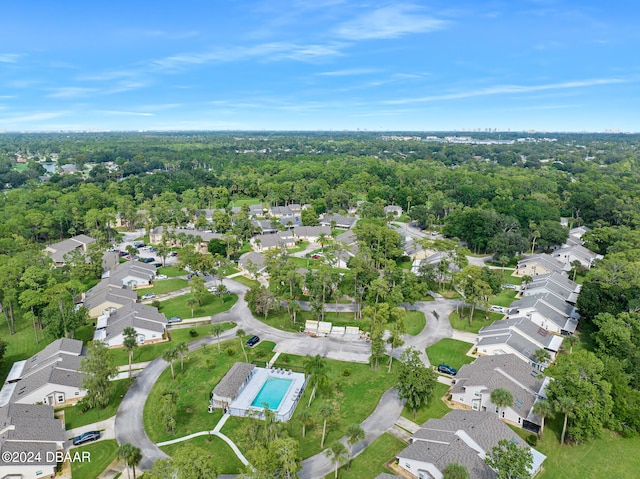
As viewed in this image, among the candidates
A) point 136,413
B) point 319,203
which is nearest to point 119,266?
point 136,413

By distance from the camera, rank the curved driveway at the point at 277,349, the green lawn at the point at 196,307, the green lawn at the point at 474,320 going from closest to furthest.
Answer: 1. the curved driveway at the point at 277,349
2. the green lawn at the point at 474,320
3. the green lawn at the point at 196,307

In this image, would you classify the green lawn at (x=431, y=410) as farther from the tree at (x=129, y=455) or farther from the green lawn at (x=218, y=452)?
the tree at (x=129, y=455)

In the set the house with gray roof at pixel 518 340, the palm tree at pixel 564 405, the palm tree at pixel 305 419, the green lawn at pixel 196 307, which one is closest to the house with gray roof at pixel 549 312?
the house with gray roof at pixel 518 340

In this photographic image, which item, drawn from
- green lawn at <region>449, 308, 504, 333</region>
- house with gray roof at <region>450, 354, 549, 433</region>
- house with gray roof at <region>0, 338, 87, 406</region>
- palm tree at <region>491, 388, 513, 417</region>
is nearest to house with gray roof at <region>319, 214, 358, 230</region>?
green lawn at <region>449, 308, 504, 333</region>

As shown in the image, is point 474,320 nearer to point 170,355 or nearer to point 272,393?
point 272,393

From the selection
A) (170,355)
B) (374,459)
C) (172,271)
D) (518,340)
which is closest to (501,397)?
(374,459)

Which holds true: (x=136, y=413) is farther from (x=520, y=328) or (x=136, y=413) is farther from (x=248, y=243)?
(x=248, y=243)
